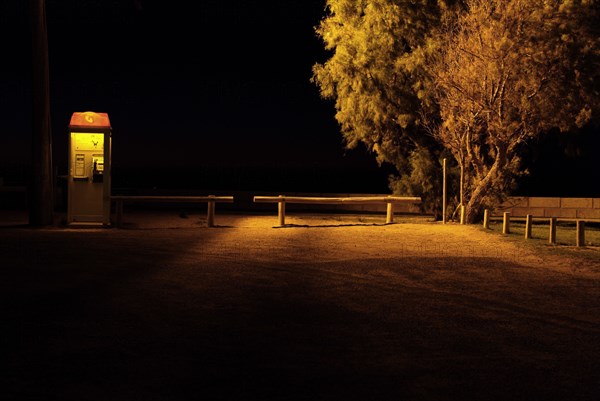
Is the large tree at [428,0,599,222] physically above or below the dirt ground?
above

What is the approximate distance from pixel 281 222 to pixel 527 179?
58.6 ft

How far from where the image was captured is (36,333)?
324 inches

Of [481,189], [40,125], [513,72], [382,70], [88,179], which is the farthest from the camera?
[382,70]

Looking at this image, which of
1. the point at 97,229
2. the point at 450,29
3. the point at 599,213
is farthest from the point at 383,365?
the point at 599,213

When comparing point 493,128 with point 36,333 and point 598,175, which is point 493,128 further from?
point 36,333

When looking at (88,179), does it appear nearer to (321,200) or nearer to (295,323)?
(321,200)

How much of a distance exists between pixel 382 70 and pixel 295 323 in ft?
65.5

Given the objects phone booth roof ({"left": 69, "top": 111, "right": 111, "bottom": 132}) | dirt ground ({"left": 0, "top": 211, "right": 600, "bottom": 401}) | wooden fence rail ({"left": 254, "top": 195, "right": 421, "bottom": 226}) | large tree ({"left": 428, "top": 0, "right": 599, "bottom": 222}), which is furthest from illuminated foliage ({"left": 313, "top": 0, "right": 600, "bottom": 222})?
phone booth roof ({"left": 69, "top": 111, "right": 111, "bottom": 132})

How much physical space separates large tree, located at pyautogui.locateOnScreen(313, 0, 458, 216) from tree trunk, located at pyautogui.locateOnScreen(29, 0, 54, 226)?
10.7 m

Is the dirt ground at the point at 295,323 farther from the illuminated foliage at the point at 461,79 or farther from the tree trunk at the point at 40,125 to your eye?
the illuminated foliage at the point at 461,79

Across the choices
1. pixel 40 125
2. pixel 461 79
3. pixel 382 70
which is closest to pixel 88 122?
pixel 40 125

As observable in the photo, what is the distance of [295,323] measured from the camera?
899cm

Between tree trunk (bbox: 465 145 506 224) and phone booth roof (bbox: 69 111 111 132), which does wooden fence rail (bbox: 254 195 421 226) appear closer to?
tree trunk (bbox: 465 145 506 224)

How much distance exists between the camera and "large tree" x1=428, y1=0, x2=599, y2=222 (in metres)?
22.9
